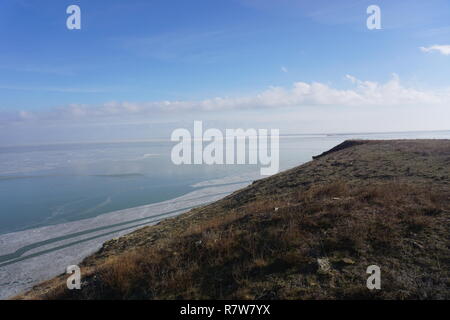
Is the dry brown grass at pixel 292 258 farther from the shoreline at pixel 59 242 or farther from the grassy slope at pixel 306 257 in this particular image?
the shoreline at pixel 59 242

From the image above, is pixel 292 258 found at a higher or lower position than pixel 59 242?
higher

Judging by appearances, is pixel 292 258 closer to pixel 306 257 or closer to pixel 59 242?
pixel 306 257

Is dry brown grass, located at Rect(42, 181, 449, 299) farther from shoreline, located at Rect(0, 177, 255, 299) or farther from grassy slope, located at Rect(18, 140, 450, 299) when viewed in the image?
shoreline, located at Rect(0, 177, 255, 299)

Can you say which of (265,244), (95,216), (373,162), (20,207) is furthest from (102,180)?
(265,244)

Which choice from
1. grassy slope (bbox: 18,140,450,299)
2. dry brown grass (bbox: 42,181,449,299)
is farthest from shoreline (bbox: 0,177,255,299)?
grassy slope (bbox: 18,140,450,299)

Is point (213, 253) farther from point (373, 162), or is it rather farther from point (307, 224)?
point (373, 162)

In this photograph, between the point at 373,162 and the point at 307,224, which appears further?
the point at 373,162

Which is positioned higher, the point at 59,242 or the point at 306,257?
the point at 306,257

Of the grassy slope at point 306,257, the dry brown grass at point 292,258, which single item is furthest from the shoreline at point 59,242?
the grassy slope at point 306,257

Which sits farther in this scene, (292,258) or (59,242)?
(59,242)

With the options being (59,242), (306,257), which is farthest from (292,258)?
(59,242)
